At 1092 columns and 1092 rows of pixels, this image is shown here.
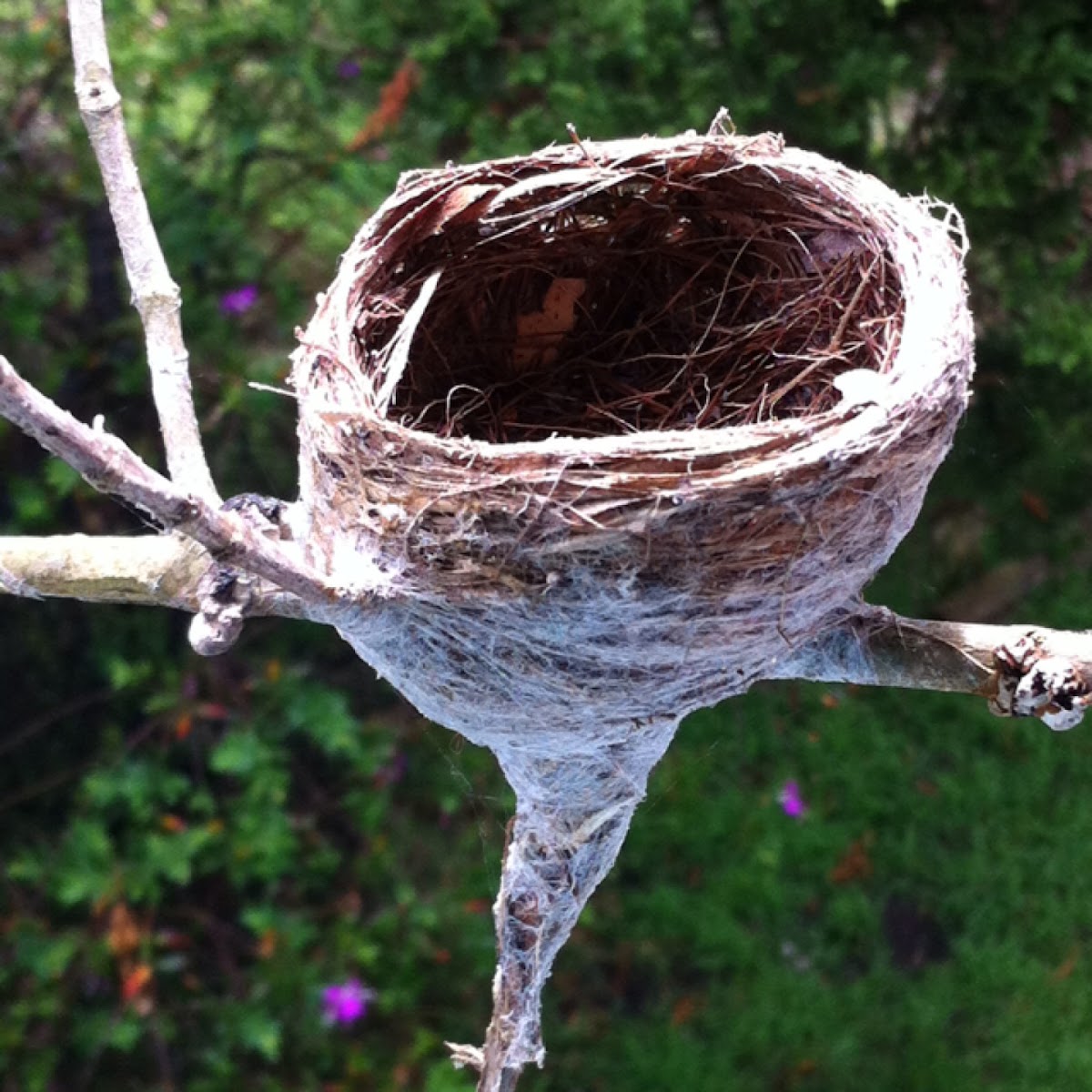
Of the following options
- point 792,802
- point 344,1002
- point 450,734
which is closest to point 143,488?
point 450,734

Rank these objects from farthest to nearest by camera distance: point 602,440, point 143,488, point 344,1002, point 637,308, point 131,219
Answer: point 344,1002, point 637,308, point 131,219, point 602,440, point 143,488

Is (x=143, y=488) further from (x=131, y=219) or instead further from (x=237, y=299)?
(x=237, y=299)

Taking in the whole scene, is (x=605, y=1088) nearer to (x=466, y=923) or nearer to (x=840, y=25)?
(x=466, y=923)

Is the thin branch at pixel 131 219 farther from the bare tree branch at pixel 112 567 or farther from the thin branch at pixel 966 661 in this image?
the thin branch at pixel 966 661

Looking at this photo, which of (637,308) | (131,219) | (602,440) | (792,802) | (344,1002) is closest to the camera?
(602,440)

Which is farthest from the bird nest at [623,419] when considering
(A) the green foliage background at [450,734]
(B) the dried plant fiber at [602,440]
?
(A) the green foliage background at [450,734]

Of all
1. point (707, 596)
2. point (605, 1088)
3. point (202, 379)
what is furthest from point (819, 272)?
point (605, 1088)
